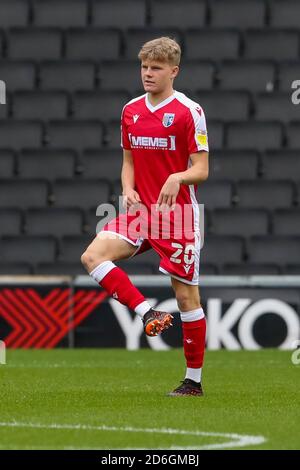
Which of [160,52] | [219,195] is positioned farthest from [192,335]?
[219,195]

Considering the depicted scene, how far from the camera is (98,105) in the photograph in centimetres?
1588

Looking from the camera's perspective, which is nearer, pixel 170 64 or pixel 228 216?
pixel 170 64

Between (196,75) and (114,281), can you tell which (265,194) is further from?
(114,281)

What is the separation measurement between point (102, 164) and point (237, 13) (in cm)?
319

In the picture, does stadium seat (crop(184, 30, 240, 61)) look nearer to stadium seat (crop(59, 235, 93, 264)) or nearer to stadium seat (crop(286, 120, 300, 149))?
stadium seat (crop(286, 120, 300, 149))

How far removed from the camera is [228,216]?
14344 mm

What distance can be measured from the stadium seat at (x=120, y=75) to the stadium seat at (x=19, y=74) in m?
0.91

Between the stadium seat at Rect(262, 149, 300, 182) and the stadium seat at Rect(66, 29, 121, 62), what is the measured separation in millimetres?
2844

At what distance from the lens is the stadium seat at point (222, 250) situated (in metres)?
13.9

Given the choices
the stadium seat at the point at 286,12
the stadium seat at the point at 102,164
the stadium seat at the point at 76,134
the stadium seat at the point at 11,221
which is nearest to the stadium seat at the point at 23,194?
the stadium seat at the point at 11,221

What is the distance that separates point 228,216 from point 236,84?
247 centimetres

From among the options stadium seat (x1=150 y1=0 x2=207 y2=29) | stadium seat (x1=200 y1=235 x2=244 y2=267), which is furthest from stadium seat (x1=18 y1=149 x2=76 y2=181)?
stadium seat (x1=150 y1=0 x2=207 y2=29)
